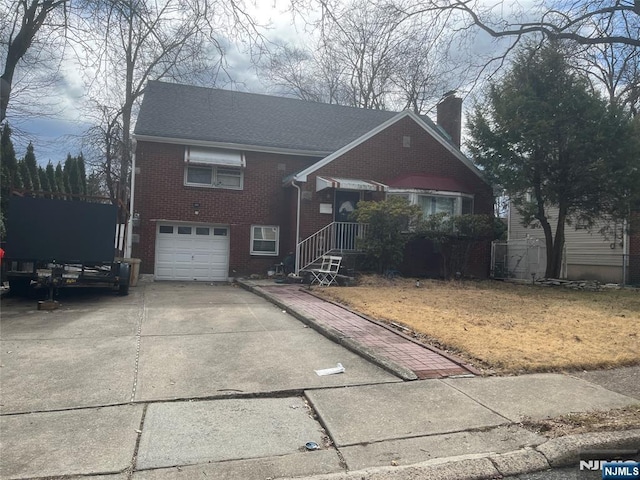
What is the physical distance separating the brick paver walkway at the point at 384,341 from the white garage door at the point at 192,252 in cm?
745

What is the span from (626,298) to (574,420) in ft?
32.3

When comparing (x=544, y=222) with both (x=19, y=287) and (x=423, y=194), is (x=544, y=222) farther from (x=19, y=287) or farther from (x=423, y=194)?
(x=19, y=287)

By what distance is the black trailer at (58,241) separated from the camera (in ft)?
35.9

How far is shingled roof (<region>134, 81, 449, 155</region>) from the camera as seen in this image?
17.4 metres

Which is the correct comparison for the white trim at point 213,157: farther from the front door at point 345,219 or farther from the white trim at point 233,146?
the front door at point 345,219

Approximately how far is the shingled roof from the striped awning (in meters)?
2.32

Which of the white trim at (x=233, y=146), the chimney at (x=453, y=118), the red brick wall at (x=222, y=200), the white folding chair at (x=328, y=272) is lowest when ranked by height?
the white folding chair at (x=328, y=272)

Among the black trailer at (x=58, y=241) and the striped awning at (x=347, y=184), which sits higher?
the striped awning at (x=347, y=184)

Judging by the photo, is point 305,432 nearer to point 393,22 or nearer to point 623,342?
point 623,342

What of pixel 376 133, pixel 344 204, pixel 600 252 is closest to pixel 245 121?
pixel 376 133

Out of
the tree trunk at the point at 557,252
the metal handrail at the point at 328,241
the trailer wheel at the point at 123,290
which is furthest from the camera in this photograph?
the tree trunk at the point at 557,252

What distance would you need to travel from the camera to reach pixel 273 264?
58.7 feet

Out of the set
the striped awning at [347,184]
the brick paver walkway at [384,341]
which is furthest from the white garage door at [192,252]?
the brick paver walkway at [384,341]

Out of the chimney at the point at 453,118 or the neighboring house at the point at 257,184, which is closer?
the neighboring house at the point at 257,184
